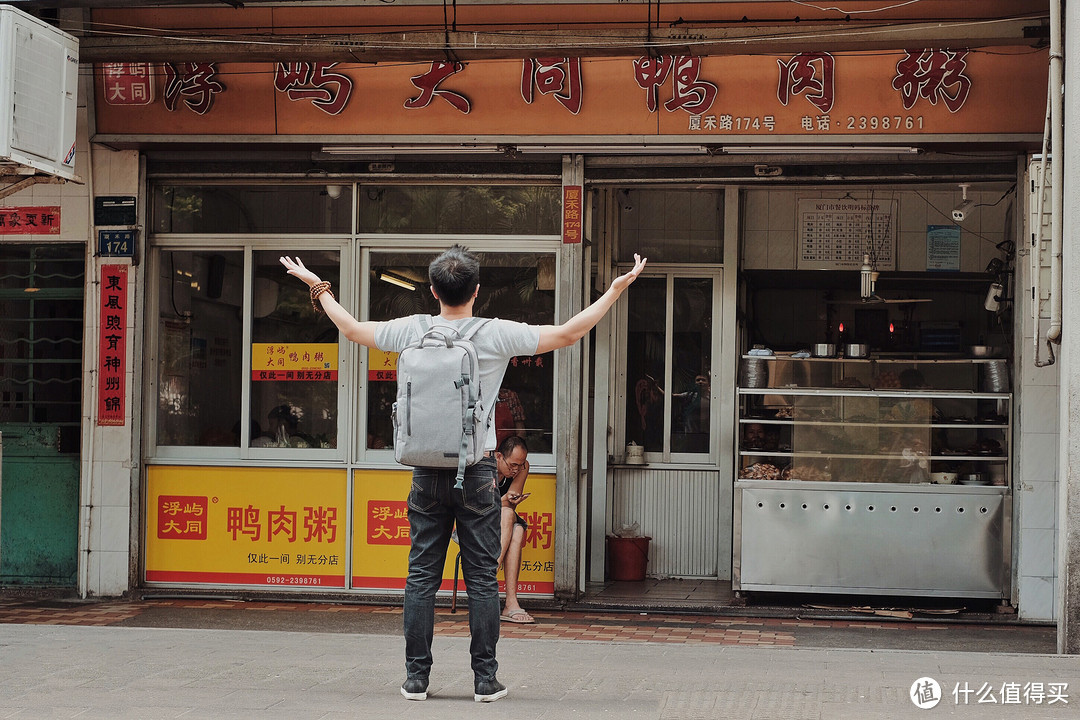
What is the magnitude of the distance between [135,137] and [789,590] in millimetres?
5800

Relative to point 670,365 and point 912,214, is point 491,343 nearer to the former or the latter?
point 670,365

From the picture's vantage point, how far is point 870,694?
15.0 feet

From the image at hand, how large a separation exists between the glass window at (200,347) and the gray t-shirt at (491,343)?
4.81 m

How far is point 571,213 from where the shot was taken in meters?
8.45

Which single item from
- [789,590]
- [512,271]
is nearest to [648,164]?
[512,271]

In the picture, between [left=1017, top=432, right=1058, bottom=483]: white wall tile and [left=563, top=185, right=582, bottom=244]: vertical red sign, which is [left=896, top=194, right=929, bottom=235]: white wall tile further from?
[left=563, top=185, right=582, bottom=244]: vertical red sign

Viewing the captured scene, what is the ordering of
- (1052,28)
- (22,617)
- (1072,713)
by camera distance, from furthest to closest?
(22,617)
(1052,28)
(1072,713)

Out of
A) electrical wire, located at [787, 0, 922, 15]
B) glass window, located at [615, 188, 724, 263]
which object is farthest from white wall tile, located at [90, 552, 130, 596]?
electrical wire, located at [787, 0, 922, 15]

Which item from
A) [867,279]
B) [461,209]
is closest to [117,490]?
[461,209]

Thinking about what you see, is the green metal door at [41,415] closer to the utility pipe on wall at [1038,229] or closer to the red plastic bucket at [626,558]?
the red plastic bucket at [626,558]

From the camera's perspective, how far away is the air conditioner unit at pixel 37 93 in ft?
23.0

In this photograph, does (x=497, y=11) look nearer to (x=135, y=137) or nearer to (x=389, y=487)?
(x=135, y=137)

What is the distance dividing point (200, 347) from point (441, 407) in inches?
210

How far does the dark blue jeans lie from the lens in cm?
439
